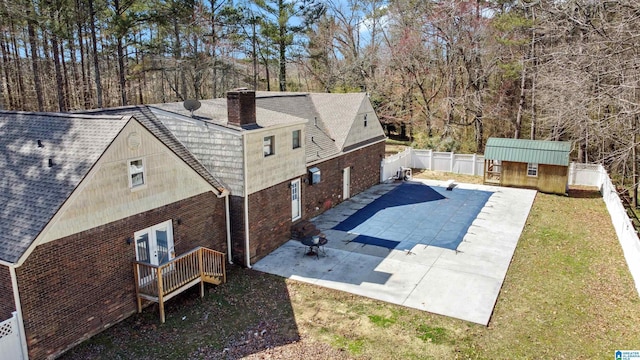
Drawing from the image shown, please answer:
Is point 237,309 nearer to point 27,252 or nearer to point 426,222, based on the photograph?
point 27,252

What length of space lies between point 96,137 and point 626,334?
13.0 metres

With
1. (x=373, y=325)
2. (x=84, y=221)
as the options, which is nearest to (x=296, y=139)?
(x=373, y=325)

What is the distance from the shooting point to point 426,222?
18.5 meters

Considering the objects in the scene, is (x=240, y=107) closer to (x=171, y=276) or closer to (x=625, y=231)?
(x=171, y=276)

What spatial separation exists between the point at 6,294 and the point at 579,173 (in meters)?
26.1

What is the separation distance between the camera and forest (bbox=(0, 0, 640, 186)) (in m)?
27.1

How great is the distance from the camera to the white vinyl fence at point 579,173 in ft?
45.8

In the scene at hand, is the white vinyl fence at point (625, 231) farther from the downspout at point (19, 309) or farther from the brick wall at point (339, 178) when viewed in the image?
the downspout at point (19, 309)

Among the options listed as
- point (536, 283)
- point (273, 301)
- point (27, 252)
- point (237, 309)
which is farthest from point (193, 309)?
point (536, 283)

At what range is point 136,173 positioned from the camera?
1082 cm

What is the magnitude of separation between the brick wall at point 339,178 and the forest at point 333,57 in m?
7.12

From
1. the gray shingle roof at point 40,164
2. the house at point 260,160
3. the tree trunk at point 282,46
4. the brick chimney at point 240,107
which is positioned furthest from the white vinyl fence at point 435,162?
the gray shingle roof at point 40,164

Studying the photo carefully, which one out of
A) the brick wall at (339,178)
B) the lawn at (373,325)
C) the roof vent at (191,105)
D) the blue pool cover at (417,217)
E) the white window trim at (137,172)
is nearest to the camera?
the lawn at (373,325)

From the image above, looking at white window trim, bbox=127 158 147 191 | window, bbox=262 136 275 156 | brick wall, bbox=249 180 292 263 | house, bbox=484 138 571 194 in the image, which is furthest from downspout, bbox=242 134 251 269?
house, bbox=484 138 571 194
